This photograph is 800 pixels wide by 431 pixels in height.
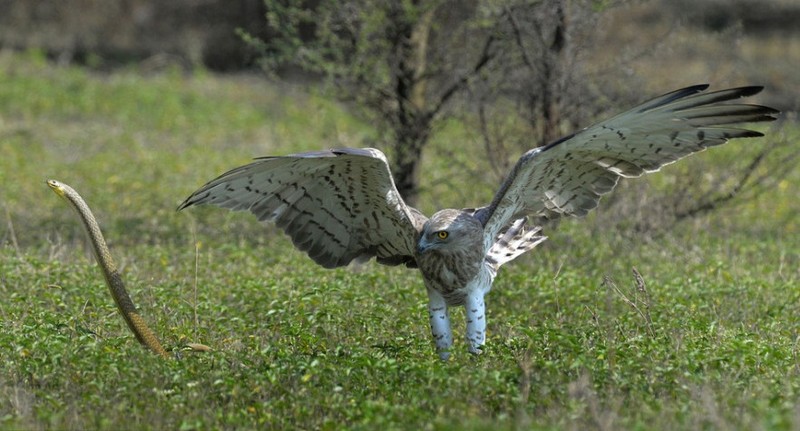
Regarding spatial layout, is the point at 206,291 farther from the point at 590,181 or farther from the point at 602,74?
the point at 602,74

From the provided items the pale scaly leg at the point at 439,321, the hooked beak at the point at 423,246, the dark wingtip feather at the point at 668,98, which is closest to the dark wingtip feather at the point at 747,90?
the dark wingtip feather at the point at 668,98

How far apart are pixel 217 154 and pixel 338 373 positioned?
9511 mm

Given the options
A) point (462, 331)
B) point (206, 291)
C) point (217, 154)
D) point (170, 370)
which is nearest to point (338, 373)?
point (170, 370)

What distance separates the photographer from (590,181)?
6.29 meters

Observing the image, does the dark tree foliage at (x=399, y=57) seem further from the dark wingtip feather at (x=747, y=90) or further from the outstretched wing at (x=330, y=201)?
the dark wingtip feather at (x=747, y=90)

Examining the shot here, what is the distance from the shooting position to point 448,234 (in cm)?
572

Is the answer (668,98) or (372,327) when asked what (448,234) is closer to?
(372,327)

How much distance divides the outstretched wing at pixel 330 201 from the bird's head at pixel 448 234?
27cm

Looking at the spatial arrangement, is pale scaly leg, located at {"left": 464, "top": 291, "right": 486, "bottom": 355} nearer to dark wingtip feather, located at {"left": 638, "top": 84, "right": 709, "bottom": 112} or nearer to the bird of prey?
the bird of prey

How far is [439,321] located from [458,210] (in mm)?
635

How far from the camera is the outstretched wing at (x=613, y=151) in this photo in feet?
18.1

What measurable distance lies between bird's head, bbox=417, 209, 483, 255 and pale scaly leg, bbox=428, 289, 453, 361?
0.38 metres

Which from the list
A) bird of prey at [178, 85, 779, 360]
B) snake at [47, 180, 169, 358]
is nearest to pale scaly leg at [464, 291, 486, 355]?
bird of prey at [178, 85, 779, 360]

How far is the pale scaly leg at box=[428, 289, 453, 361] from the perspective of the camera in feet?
19.7
